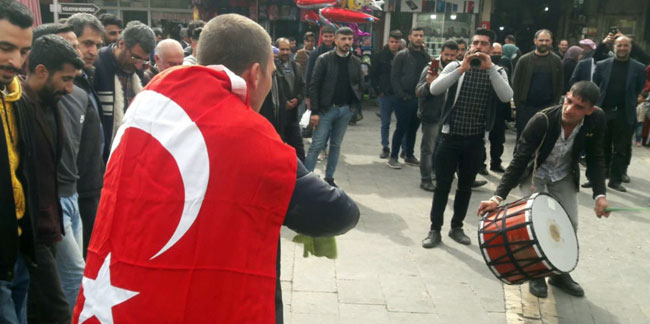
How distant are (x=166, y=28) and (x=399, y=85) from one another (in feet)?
28.9

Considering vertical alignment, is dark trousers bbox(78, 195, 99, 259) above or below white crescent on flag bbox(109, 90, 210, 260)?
below

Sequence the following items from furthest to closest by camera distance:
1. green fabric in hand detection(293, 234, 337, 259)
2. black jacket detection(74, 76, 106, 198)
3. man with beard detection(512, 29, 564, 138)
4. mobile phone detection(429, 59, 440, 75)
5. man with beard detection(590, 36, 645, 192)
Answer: man with beard detection(512, 29, 564, 138), man with beard detection(590, 36, 645, 192), mobile phone detection(429, 59, 440, 75), black jacket detection(74, 76, 106, 198), green fabric in hand detection(293, 234, 337, 259)

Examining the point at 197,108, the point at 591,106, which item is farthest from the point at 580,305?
the point at 197,108

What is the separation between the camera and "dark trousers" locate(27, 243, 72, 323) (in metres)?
3.09

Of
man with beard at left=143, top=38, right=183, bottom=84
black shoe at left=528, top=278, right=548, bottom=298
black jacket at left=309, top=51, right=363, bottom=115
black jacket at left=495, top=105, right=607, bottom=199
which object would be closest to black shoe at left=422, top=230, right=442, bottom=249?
black shoe at left=528, top=278, right=548, bottom=298

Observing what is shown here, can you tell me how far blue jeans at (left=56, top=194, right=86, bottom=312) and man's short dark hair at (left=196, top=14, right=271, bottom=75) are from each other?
1830mm

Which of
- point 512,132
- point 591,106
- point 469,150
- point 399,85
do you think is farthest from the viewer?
point 512,132

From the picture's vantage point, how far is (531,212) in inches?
160

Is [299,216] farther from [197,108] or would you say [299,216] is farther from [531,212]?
[531,212]

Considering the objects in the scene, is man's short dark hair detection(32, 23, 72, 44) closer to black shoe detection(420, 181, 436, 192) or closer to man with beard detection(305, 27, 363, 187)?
man with beard detection(305, 27, 363, 187)

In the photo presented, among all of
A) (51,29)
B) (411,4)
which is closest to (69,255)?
(51,29)

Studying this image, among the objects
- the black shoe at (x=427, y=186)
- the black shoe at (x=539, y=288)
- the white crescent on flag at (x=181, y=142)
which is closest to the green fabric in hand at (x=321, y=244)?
the white crescent on flag at (x=181, y=142)

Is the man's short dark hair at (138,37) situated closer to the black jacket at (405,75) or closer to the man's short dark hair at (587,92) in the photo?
the man's short dark hair at (587,92)

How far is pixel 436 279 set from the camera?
5047 millimetres
